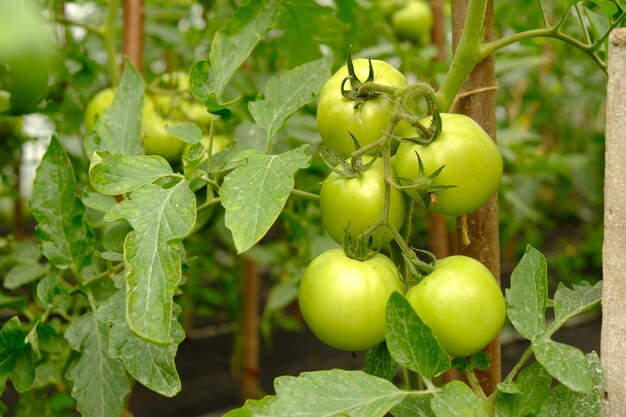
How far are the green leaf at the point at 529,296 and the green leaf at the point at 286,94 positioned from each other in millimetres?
232

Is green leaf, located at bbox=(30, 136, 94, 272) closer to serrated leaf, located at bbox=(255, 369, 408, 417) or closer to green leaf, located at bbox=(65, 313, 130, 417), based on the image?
green leaf, located at bbox=(65, 313, 130, 417)

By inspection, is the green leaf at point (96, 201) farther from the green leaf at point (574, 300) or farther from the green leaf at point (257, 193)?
the green leaf at point (574, 300)

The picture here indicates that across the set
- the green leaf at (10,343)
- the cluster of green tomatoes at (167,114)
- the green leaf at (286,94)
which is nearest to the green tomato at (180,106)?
the cluster of green tomatoes at (167,114)

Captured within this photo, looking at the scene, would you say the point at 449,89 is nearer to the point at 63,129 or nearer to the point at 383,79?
the point at 383,79

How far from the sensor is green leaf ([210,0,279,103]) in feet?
2.02

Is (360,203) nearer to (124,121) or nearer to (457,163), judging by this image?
(457,163)

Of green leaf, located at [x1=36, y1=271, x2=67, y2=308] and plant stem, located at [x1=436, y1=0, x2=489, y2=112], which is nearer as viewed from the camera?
plant stem, located at [x1=436, y1=0, x2=489, y2=112]

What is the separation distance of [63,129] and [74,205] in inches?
22.8

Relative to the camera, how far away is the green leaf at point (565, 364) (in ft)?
1.40

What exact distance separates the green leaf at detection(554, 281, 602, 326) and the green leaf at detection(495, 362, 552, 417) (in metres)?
0.04

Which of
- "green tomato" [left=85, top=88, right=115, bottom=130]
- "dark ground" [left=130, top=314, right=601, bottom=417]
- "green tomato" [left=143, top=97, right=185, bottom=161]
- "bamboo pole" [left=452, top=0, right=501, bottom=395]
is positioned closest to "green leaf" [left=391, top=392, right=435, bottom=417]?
"bamboo pole" [left=452, top=0, right=501, bottom=395]

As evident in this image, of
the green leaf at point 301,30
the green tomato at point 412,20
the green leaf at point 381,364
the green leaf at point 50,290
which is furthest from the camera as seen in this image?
the green tomato at point 412,20

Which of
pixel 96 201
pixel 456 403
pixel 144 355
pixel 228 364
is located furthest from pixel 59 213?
pixel 228 364

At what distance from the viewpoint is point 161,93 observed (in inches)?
33.6
